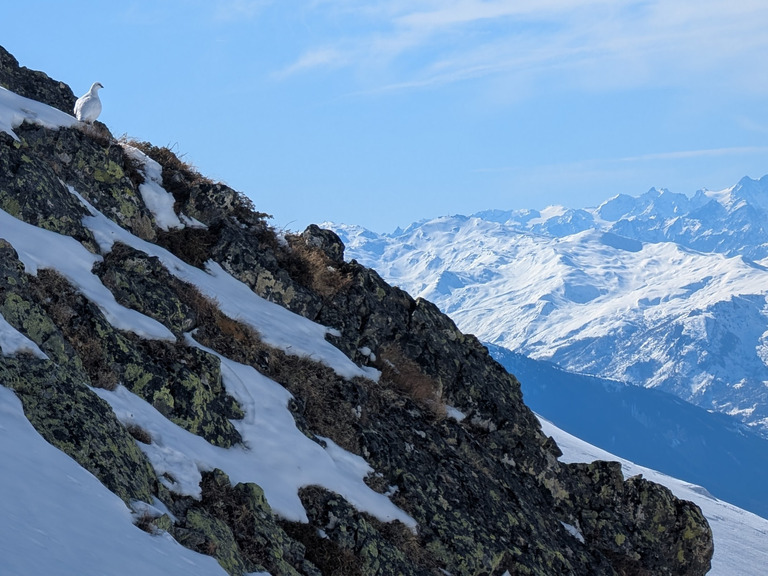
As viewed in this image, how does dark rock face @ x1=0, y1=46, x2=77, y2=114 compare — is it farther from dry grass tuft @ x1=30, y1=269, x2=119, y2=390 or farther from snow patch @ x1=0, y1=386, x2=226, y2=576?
snow patch @ x1=0, y1=386, x2=226, y2=576

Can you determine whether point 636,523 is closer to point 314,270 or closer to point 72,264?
point 314,270

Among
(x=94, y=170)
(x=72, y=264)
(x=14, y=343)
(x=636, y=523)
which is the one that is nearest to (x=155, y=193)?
(x=94, y=170)

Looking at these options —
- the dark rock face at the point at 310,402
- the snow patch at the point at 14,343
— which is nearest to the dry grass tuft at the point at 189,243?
the dark rock face at the point at 310,402

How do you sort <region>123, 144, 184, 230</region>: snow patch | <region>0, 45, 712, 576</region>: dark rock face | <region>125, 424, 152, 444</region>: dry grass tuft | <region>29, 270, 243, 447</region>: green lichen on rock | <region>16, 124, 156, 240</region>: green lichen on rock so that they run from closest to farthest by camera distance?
<region>0, 45, 712, 576</region>: dark rock face → <region>125, 424, 152, 444</region>: dry grass tuft → <region>29, 270, 243, 447</region>: green lichen on rock → <region>16, 124, 156, 240</region>: green lichen on rock → <region>123, 144, 184, 230</region>: snow patch

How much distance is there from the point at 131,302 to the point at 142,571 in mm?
9327

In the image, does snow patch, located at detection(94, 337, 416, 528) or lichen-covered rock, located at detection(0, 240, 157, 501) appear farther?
snow patch, located at detection(94, 337, 416, 528)

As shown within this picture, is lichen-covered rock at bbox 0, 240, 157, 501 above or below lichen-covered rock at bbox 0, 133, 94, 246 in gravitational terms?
below

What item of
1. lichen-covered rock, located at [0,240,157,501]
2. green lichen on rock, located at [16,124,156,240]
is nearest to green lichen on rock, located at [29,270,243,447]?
lichen-covered rock, located at [0,240,157,501]

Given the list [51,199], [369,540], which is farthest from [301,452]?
[51,199]

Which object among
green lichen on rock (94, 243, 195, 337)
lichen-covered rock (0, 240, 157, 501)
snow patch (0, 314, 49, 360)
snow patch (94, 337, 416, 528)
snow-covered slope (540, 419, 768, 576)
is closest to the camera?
lichen-covered rock (0, 240, 157, 501)

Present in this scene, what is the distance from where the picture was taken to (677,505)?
85.8ft

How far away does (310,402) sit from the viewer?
1988 centimetres

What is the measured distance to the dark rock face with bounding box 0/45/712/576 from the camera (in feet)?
45.6

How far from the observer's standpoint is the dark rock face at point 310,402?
1391cm
